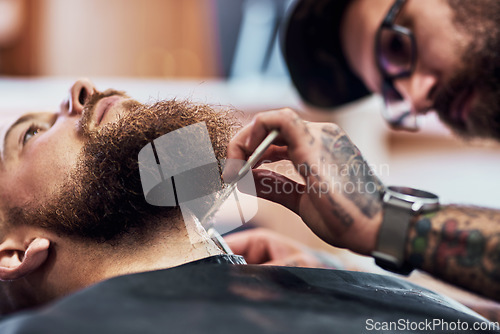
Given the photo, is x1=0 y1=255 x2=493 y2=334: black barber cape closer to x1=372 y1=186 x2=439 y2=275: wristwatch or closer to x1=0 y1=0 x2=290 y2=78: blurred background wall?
x1=372 y1=186 x2=439 y2=275: wristwatch

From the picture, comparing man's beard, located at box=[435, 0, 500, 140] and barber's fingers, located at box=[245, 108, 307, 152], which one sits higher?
man's beard, located at box=[435, 0, 500, 140]

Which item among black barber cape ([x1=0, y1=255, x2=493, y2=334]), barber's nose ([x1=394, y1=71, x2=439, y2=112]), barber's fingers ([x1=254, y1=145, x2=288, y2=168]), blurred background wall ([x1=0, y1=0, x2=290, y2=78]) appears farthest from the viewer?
blurred background wall ([x1=0, y1=0, x2=290, y2=78])

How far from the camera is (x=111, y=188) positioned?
2.84 feet

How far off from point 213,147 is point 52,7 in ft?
7.54

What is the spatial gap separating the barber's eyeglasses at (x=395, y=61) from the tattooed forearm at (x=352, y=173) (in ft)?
2.06

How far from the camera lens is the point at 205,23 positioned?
2.94m

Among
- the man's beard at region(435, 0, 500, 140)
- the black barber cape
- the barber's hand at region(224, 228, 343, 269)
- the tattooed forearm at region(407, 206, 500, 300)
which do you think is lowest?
the barber's hand at region(224, 228, 343, 269)

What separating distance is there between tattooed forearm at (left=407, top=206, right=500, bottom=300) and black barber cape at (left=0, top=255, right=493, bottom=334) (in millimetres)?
139

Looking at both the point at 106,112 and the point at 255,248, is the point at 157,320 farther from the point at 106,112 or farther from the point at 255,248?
the point at 255,248

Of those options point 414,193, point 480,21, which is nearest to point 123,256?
point 414,193

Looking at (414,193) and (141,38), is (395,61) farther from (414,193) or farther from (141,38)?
(141,38)

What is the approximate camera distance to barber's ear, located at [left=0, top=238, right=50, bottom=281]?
0.87m

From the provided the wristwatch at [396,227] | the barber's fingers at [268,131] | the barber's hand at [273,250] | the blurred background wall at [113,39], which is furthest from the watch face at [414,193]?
the blurred background wall at [113,39]

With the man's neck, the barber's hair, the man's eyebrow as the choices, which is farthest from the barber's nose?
the man's eyebrow
